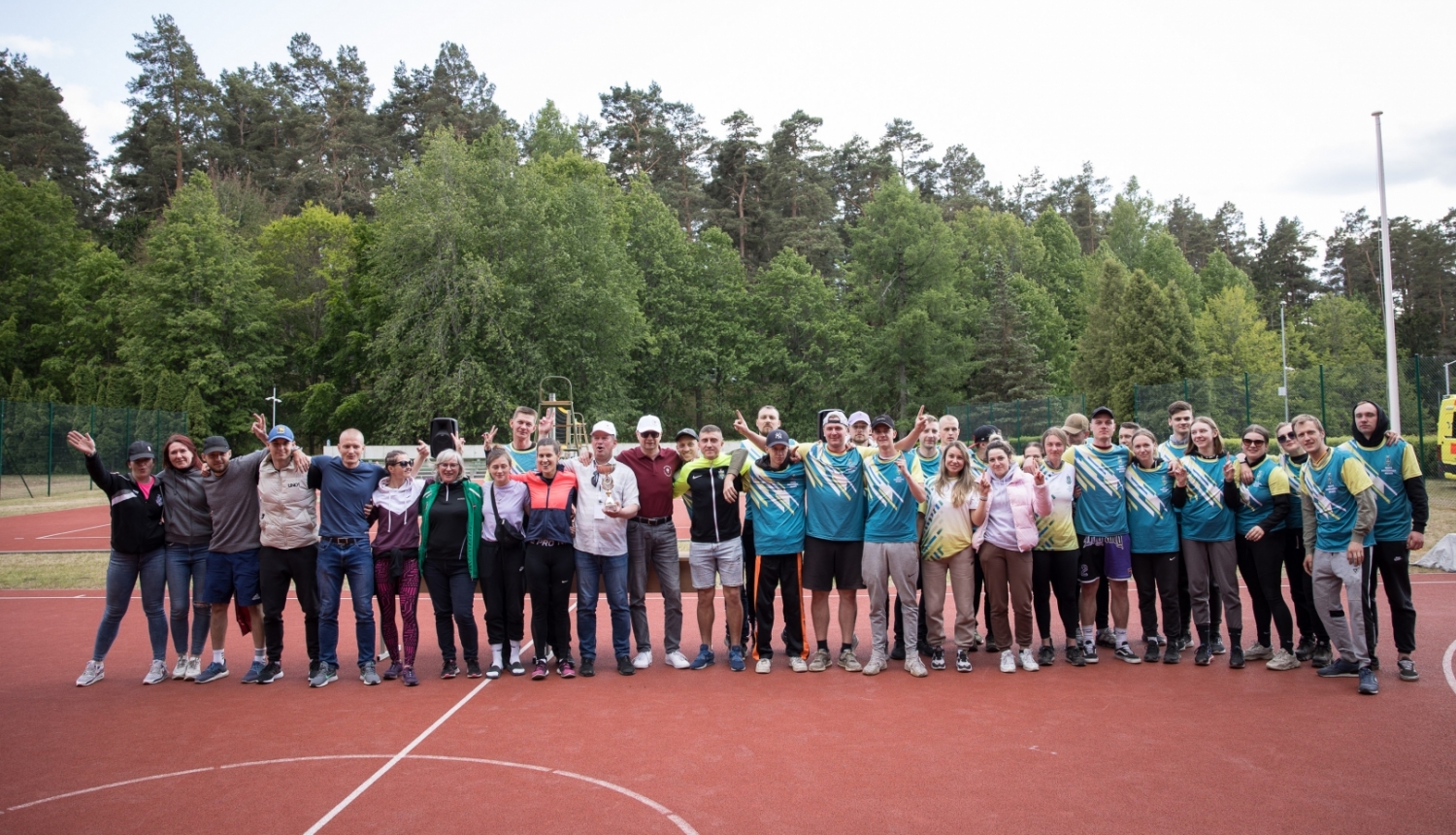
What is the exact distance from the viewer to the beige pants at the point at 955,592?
7480 millimetres

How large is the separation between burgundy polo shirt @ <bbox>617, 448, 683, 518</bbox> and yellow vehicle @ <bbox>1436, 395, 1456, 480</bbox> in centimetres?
2140

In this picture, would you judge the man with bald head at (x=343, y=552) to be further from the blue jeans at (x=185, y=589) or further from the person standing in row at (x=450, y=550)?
the blue jeans at (x=185, y=589)

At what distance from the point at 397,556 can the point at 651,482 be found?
→ 2.05 meters

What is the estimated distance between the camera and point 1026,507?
7.45 m

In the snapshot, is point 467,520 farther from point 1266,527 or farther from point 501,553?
point 1266,527

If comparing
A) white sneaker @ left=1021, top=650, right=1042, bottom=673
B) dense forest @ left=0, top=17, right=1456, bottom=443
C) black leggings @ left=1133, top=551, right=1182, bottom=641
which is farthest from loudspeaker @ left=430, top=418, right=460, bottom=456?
dense forest @ left=0, top=17, right=1456, bottom=443

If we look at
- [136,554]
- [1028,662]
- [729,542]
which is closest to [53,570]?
[136,554]

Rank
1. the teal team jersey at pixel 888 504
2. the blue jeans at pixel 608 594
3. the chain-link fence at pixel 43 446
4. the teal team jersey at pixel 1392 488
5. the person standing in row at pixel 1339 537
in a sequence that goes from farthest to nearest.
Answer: the chain-link fence at pixel 43 446 → the blue jeans at pixel 608 594 → the teal team jersey at pixel 888 504 → the teal team jersey at pixel 1392 488 → the person standing in row at pixel 1339 537

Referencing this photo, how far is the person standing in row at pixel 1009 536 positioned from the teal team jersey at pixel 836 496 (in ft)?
3.01

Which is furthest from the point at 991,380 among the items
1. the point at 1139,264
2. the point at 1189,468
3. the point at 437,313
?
the point at 1189,468

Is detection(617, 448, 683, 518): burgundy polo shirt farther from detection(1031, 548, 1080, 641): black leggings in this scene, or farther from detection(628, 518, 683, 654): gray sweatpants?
detection(1031, 548, 1080, 641): black leggings

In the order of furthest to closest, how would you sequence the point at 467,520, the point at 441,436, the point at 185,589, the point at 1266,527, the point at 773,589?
the point at 441,436, the point at 773,589, the point at 185,589, the point at 467,520, the point at 1266,527

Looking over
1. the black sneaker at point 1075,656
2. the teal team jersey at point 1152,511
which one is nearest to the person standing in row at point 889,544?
the black sneaker at point 1075,656

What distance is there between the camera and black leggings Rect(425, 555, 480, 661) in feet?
24.0
